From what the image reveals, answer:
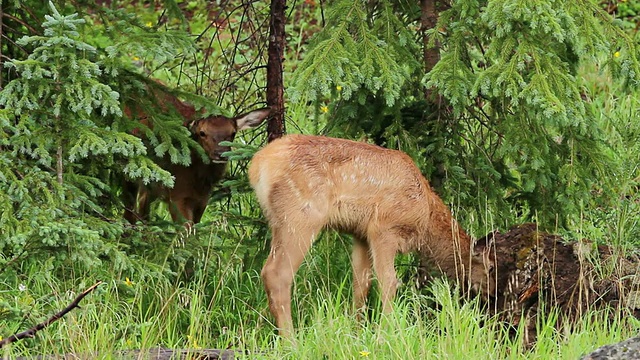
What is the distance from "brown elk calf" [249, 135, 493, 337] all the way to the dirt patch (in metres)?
0.20

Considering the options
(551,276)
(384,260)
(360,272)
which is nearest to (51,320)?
(384,260)

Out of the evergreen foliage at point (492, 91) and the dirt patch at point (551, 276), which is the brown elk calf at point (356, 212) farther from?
the evergreen foliage at point (492, 91)

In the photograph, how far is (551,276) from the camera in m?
7.50

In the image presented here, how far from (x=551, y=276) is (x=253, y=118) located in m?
2.95

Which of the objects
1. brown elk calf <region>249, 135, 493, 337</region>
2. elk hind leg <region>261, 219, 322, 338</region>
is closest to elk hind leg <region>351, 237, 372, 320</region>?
brown elk calf <region>249, 135, 493, 337</region>

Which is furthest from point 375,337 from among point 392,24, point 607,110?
point 607,110

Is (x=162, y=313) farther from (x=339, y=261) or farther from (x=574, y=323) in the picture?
(x=574, y=323)

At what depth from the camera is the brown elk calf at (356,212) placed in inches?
286

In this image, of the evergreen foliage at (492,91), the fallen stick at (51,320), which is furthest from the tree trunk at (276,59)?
the fallen stick at (51,320)

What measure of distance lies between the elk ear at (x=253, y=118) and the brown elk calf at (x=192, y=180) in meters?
0.39

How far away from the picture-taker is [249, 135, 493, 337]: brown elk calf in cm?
727

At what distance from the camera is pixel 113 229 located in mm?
7438

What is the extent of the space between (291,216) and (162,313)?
114cm

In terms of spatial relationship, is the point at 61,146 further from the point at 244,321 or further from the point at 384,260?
the point at 384,260
